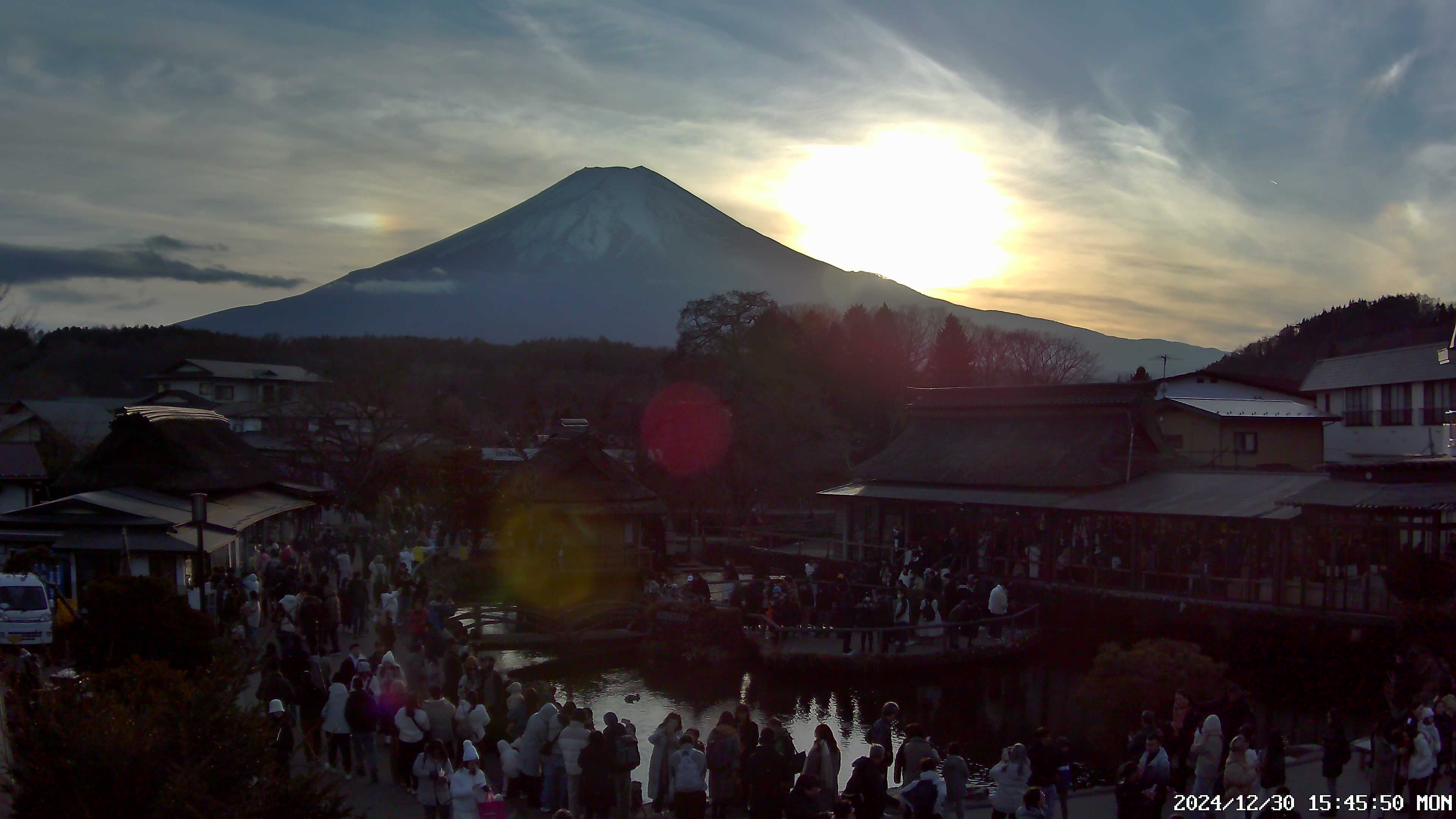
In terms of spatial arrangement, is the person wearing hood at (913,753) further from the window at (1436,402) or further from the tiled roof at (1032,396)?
the window at (1436,402)

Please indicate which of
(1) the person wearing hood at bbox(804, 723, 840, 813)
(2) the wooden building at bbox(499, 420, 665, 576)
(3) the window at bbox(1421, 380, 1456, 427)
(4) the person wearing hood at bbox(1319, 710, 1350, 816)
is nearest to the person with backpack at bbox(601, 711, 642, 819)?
(1) the person wearing hood at bbox(804, 723, 840, 813)

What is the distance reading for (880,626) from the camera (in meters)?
18.6

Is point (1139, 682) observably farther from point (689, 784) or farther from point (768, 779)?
point (689, 784)

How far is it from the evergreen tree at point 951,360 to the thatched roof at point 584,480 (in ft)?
101

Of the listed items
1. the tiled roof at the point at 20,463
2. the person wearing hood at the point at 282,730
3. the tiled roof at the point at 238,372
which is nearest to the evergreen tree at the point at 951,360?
the tiled roof at the point at 238,372

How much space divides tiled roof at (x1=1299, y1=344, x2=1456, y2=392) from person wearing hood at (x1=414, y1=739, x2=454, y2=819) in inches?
1250

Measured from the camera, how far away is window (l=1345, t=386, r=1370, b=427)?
3481 cm

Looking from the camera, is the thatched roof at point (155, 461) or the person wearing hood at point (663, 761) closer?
the person wearing hood at point (663, 761)

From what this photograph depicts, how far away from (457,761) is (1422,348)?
113 feet

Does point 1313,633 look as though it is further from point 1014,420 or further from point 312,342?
point 312,342

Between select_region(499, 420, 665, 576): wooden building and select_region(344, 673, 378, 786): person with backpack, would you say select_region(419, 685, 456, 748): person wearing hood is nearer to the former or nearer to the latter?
select_region(344, 673, 378, 786): person with backpack

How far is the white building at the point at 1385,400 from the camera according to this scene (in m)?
31.3

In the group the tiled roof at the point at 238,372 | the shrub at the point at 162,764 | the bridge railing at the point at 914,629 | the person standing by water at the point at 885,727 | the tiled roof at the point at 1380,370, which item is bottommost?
the bridge railing at the point at 914,629

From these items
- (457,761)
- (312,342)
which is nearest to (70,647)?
(457,761)
